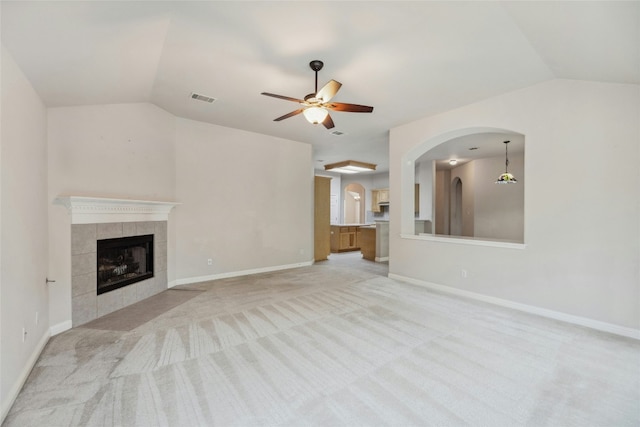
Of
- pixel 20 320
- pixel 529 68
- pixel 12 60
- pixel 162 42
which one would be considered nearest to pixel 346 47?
pixel 162 42

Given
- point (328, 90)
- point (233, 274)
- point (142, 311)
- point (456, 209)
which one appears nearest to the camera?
point (328, 90)

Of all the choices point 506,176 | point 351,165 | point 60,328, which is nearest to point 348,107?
point 60,328

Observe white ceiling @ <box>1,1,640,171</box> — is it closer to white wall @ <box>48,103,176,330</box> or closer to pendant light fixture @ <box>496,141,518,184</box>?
white wall @ <box>48,103,176,330</box>

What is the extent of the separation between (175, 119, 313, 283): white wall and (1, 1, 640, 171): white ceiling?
137 cm

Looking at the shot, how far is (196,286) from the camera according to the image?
4805mm

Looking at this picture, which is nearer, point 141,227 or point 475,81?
point 475,81

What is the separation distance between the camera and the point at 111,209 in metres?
3.65

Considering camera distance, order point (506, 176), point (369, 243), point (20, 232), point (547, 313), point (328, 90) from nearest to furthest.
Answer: point (20, 232) < point (328, 90) < point (547, 313) < point (506, 176) < point (369, 243)

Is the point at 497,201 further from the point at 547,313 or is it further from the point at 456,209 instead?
the point at 547,313

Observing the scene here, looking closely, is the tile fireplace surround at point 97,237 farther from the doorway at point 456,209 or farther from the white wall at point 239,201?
the doorway at point 456,209

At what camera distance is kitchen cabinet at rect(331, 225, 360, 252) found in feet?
28.8

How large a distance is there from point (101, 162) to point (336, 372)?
3.90 metres

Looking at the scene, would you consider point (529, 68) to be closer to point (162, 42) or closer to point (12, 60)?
point (162, 42)

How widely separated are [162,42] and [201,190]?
2.88 metres
